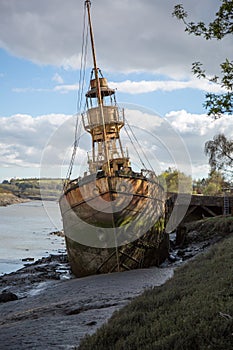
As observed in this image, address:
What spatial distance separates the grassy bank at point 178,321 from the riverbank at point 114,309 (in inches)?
0.6

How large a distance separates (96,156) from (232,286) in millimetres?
14689

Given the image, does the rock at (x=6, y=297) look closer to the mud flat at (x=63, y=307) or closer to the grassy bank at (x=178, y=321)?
the mud flat at (x=63, y=307)

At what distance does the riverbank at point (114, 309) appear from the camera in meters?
6.14

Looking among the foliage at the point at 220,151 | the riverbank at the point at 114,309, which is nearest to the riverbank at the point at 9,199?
the foliage at the point at 220,151

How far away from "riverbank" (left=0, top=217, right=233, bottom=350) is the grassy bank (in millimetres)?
14

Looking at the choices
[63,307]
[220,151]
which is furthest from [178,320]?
[220,151]

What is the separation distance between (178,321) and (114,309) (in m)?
3.59

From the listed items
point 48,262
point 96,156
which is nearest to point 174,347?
point 96,156

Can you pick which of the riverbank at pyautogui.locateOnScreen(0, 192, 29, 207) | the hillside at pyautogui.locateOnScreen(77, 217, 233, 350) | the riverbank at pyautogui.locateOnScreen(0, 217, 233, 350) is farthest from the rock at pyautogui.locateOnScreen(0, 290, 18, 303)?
the riverbank at pyautogui.locateOnScreen(0, 192, 29, 207)

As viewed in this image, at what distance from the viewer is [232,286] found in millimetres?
7227

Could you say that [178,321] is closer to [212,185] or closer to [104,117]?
[104,117]

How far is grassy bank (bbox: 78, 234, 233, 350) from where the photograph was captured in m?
5.27

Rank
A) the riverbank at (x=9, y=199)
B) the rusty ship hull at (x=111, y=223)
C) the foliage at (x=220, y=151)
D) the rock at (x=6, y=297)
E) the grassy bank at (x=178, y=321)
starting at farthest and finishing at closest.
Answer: the riverbank at (x=9, y=199), the foliage at (x=220, y=151), the rusty ship hull at (x=111, y=223), the rock at (x=6, y=297), the grassy bank at (x=178, y=321)

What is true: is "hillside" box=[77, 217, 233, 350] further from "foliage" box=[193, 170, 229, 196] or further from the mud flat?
"foliage" box=[193, 170, 229, 196]
